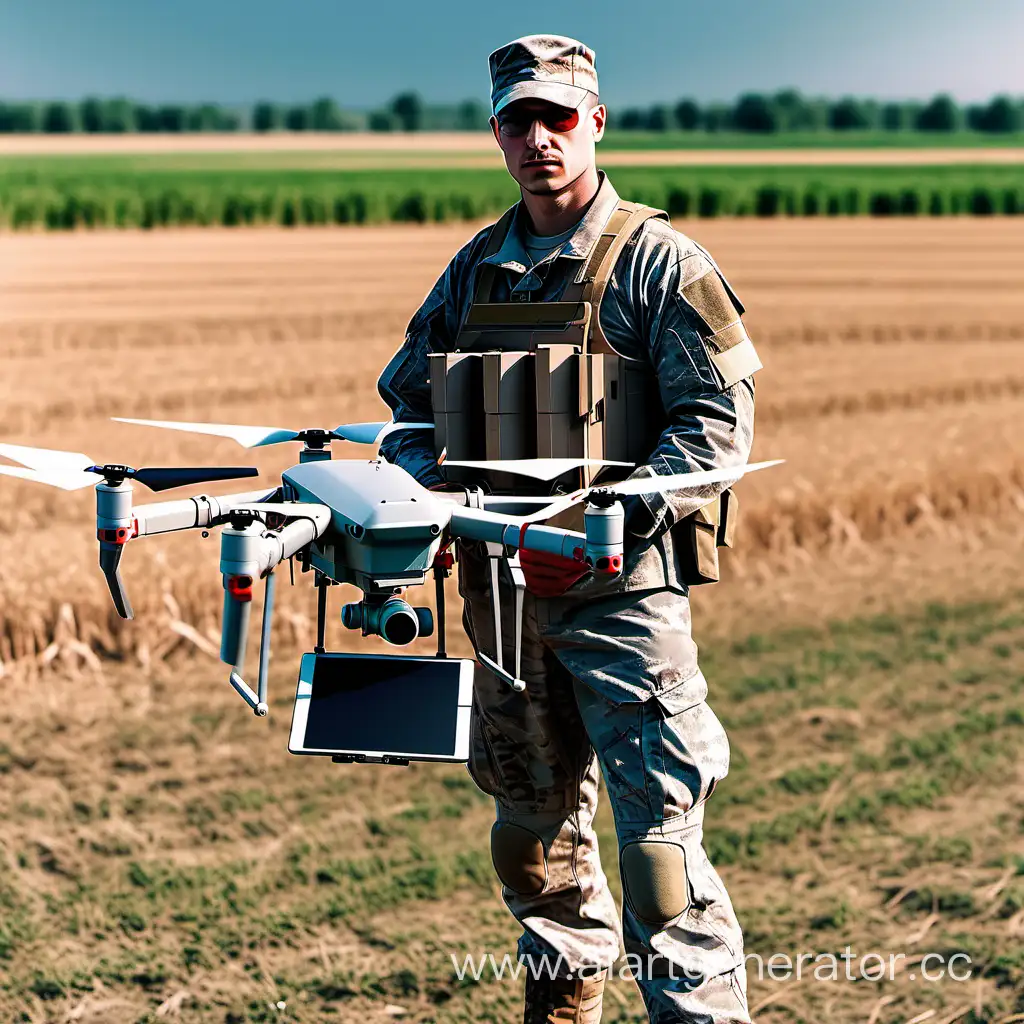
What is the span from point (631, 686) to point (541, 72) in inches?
70.6

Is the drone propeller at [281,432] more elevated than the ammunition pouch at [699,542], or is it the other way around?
the drone propeller at [281,432]

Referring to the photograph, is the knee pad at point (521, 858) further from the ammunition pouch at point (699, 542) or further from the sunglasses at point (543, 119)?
the sunglasses at point (543, 119)

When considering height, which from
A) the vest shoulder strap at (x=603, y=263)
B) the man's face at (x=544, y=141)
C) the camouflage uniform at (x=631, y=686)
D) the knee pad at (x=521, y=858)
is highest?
the man's face at (x=544, y=141)

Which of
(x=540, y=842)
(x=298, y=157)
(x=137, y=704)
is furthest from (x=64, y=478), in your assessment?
(x=298, y=157)

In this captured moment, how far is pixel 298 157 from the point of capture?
9181 centimetres

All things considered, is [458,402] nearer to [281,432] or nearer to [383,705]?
[281,432]

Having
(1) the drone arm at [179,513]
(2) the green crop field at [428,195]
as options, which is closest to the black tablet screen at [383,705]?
(1) the drone arm at [179,513]

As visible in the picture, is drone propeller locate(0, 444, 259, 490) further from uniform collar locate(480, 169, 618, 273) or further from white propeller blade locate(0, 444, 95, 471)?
uniform collar locate(480, 169, 618, 273)

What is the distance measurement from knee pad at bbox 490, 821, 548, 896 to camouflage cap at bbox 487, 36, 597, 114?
7.51 ft

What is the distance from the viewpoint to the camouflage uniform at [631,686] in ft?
15.2

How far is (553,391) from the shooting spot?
4.61m

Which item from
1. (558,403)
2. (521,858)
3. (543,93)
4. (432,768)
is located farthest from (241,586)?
(432,768)

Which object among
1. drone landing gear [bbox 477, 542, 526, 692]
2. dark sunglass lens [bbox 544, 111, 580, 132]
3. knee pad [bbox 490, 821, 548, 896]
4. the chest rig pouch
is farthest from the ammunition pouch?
dark sunglass lens [bbox 544, 111, 580, 132]

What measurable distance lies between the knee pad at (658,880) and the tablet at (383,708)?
1.06m
